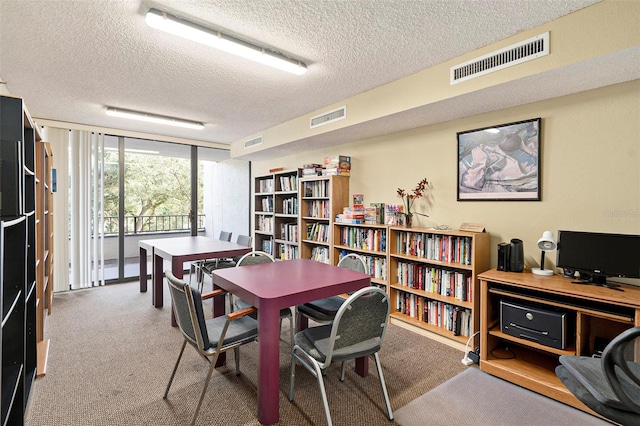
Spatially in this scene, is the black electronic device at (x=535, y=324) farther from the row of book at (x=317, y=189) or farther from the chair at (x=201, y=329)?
the row of book at (x=317, y=189)

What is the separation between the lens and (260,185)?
587cm

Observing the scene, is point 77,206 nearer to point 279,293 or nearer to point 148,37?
point 148,37

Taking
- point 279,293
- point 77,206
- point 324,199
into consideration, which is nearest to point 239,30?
point 279,293

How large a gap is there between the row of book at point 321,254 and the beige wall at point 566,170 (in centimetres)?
152

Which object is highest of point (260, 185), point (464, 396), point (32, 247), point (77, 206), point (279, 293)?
point (260, 185)

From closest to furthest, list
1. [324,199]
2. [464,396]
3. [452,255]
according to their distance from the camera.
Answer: [464,396], [452,255], [324,199]

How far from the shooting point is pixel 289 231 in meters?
5.14

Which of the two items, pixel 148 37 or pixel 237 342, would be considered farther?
pixel 148 37

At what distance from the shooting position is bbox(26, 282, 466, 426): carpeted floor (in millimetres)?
1960

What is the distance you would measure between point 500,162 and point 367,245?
1.70 m

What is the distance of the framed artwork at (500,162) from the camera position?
2.67 meters

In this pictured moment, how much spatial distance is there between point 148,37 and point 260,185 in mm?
3676

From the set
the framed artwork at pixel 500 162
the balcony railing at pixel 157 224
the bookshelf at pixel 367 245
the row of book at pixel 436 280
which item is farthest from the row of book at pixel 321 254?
the balcony railing at pixel 157 224

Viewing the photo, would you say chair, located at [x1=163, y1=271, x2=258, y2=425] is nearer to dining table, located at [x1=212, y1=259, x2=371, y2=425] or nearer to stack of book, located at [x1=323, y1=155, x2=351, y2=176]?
dining table, located at [x1=212, y1=259, x2=371, y2=425]
